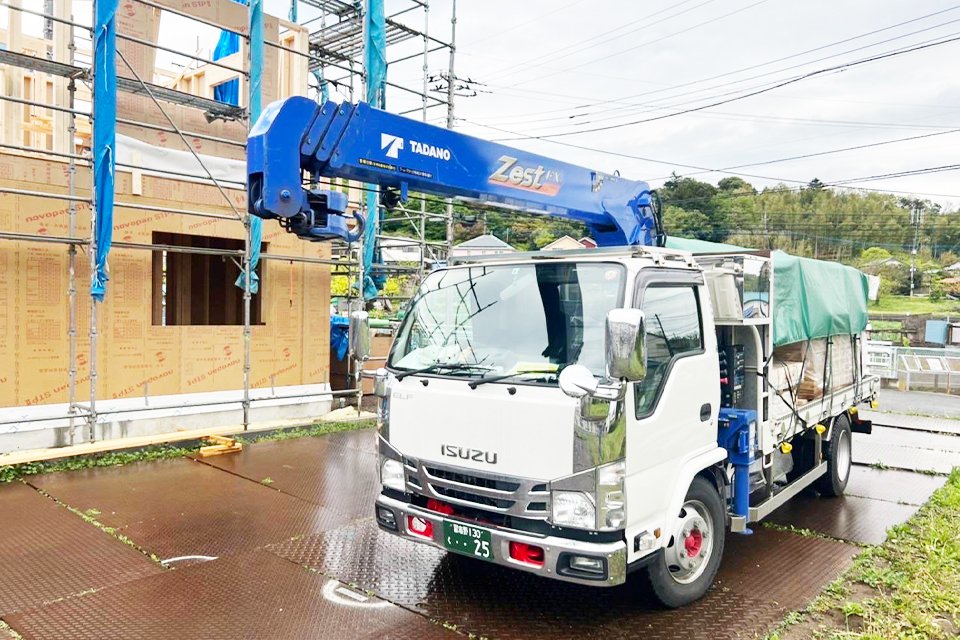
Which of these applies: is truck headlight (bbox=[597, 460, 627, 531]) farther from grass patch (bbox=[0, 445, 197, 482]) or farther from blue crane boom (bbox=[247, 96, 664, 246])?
grass patch (bbox=[0, 445, 197, 482])

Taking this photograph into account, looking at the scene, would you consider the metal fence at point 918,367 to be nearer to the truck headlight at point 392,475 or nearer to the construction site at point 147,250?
the construction site at point 147,250

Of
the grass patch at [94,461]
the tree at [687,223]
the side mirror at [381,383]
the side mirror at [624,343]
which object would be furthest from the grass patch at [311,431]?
the tree at [687,223]

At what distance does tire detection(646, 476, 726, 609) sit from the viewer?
3746mm

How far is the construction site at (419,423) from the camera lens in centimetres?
354

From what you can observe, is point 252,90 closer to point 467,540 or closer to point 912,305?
point 467,540

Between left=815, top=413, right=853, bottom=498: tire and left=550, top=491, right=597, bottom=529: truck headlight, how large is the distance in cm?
390

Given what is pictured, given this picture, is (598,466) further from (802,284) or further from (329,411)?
(329,411)

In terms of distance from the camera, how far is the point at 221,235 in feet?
29.2

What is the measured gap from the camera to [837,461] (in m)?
6.29

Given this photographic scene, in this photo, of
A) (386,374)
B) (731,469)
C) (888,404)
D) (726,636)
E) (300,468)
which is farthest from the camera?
(888,404)

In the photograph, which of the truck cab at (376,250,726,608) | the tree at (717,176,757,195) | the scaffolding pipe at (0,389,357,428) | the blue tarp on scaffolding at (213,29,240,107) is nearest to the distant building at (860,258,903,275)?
the tree at (717,176,757,195)

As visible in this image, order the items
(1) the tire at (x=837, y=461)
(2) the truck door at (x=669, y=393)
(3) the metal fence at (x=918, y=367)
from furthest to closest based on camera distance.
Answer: (3) the metal fence at (x=918, y=367)
(1) the tire at (x=837, y=461)
(2) the truck door at (x=669, y=393)

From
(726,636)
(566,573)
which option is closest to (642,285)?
(566,573)

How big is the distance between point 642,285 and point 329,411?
7.19 m
